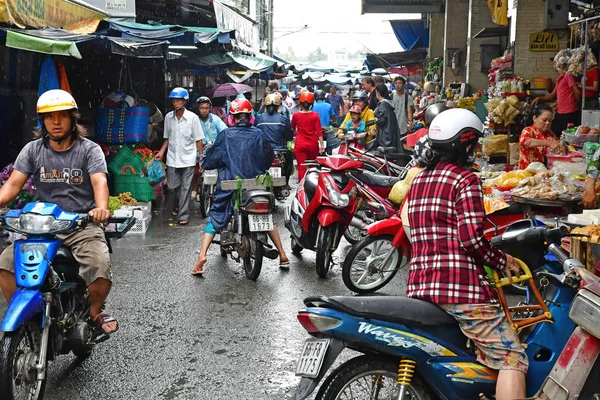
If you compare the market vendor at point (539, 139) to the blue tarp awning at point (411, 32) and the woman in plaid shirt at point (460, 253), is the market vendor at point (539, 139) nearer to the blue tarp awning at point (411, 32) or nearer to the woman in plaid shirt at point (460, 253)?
the woman in plaid shirt at point (460, 253)

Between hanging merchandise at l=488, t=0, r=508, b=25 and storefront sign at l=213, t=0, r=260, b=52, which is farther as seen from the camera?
storefront sign at l=213, t=0, r=260, b=52

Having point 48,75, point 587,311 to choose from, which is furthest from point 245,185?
point 587,311

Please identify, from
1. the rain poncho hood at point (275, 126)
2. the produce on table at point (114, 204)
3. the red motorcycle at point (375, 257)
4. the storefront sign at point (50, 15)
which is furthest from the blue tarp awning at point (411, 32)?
the red motorcycle at point (375, 257)

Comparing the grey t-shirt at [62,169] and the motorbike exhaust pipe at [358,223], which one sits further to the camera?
the motorbike exhaust pipe at [358,223]

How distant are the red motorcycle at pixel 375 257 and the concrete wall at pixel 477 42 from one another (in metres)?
11.6

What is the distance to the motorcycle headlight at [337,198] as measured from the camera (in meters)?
8.16

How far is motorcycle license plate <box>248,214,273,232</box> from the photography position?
7.96 m

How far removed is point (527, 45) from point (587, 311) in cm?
1124

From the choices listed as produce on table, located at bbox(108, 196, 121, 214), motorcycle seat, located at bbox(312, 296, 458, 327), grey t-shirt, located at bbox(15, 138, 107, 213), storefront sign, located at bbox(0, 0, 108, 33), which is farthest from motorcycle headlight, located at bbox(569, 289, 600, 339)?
produce on table, located at bbox(108, 196, 121, 214)

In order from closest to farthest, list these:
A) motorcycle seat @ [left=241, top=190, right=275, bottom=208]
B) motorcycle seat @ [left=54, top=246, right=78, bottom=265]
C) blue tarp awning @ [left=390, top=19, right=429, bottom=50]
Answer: motorcycle seat @ [left=54, top=246, right=78, bottom=265] < motorcycle seat @ [left=241, top=190, right=275, bottom=208] < blue tarp awning @ [left=390, top=19, right=429, bottom=50]

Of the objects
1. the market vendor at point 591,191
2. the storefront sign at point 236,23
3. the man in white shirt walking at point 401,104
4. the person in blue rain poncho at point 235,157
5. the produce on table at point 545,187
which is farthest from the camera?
the storefront sign at point 236,23

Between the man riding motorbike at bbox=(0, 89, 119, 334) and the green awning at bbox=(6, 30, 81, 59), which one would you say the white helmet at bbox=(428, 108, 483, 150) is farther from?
the green awning at bbox=(6, 30, 81, 59)

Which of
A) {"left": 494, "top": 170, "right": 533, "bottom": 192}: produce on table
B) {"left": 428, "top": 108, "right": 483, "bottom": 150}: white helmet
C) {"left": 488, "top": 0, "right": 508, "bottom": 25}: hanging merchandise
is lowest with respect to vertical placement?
{"left": 494, "top": 170, "right": 533, "bottom": 192}: produce on table

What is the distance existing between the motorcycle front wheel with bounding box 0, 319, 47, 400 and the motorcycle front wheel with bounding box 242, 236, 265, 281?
3.54m
